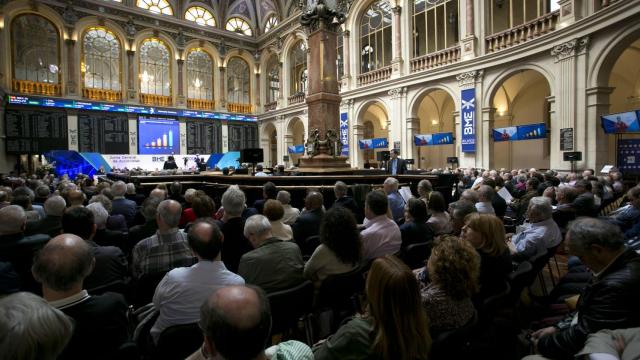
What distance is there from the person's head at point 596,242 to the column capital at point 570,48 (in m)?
10.6

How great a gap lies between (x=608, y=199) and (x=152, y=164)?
19210mm

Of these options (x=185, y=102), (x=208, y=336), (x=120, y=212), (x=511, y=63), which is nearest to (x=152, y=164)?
(x=185, y=102)

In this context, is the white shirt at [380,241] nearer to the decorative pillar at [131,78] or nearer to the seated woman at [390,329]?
the seated woman at [390,329]

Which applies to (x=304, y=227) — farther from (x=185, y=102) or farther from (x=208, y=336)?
(x=185, y=102)

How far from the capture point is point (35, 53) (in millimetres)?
16578

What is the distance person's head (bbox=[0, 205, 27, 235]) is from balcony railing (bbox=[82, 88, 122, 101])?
18295 millimetres

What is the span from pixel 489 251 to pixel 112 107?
2025 centimetres

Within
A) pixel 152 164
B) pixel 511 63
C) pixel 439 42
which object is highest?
pixel 439 42

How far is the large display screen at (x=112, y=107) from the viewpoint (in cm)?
1586

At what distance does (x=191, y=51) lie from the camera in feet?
70.3

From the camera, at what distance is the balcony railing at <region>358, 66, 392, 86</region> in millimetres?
16270

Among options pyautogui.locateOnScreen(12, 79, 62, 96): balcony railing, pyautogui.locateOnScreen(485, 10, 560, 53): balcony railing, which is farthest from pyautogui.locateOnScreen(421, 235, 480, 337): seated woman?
pyautogui.locateOnScreen(12, 79, 62, 96): balcony railing

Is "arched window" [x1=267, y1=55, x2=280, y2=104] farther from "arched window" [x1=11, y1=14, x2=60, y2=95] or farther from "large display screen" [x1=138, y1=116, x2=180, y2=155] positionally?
"arched window" [x1=11, y1=14, x2=60, y2=95]

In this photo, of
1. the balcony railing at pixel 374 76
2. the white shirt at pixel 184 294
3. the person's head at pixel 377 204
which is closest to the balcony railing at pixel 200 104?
the balcony railing at pixel 374 76
